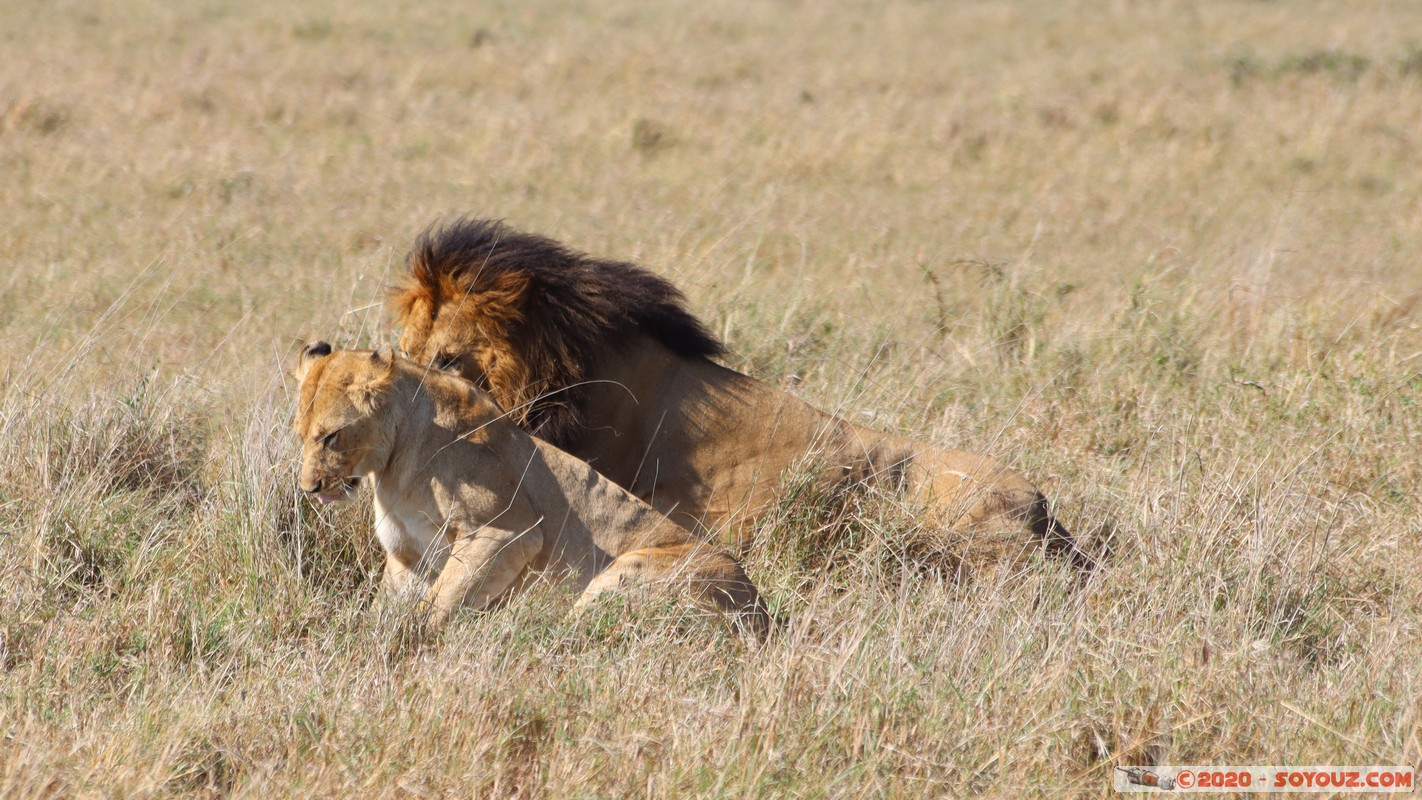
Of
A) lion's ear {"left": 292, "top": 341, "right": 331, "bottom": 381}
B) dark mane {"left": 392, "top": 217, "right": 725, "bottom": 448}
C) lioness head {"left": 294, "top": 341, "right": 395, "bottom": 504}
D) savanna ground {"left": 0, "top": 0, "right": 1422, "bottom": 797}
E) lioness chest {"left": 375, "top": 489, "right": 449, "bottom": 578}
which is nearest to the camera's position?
savanna ground {"left": 0, "top": 0, "right": 1422, "bottom": 797}

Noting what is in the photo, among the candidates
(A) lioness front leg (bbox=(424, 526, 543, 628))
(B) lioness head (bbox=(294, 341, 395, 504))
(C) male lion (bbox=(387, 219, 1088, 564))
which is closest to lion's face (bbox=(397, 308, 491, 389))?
(C) male lion (bbox=(387, 219, 1088, 564))

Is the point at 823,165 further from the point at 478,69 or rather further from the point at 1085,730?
the point at 1085,730

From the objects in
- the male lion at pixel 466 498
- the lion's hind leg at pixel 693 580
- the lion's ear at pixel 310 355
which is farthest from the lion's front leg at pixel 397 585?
the lion's ear at pixel 310 355

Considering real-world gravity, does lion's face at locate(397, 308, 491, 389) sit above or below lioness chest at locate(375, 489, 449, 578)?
above

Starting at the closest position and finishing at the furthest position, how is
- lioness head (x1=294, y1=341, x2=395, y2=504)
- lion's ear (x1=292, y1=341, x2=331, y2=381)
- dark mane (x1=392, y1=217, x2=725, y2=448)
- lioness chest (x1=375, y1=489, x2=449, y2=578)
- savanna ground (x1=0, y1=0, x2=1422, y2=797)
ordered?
1. savanna ground (x1=0, y1=0, x2=1422, y2=797)
2. lioness head (x1=294, y1=341, x2=395, y2=504)
3. lion's ear (x1=292, y1=341, x2=331, y2=381)
4. lioness chest (x1=375, y1=489, x2=449, y2=578)
5. dark mane (x1=392, y1=217, x2=725, y2=448)

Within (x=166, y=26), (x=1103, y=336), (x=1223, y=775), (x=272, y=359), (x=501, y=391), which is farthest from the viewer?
(x=166, y=26)

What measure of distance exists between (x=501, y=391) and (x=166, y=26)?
1351cm

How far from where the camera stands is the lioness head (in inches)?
177

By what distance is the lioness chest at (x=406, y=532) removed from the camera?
15.6 feet

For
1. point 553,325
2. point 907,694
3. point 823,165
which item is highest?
point 553,325

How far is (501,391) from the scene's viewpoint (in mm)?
5352

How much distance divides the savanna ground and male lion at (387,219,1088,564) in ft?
0.71

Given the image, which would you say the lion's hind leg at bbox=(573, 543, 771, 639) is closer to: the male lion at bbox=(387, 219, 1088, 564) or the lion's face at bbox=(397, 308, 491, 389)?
the male lion at bbox=(387, 219, 1088, 564)

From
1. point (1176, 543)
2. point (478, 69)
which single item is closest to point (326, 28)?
point (478, 69)
